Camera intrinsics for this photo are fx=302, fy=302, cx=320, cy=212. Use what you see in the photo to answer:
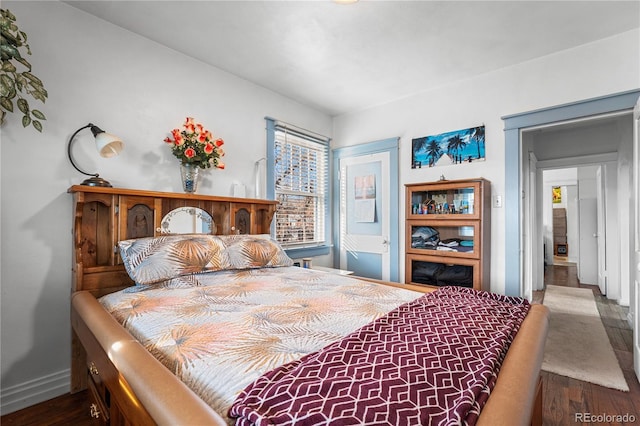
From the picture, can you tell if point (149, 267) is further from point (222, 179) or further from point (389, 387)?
point (389, 387)

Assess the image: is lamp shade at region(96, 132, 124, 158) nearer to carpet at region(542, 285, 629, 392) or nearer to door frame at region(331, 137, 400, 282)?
door frame at region(331, 137, 400, 282)

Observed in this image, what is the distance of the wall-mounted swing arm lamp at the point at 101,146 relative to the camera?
80.0 inches

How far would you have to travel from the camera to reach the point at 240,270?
2.30 metres

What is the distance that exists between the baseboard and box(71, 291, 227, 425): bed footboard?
0.81 metres

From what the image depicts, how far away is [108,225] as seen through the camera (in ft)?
7.06

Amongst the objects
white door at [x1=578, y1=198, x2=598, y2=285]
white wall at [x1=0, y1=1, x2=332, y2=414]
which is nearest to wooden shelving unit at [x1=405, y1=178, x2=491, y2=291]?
white wall at [x1=0, y1=1, x2=332, y2=414]

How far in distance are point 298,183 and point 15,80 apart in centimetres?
262

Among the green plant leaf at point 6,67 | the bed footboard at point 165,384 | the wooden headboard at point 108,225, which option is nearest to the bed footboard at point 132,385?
the bed footboard at point 165,384

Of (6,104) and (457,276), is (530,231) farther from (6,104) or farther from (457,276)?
(6,104)

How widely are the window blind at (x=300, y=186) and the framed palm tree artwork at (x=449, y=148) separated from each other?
4.15ft

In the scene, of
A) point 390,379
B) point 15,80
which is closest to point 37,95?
point 15,80

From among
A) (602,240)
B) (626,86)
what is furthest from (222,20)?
(602,240)

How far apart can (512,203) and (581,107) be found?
97cm

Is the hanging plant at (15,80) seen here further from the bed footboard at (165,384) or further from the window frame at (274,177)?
the window frame at (274,177)
